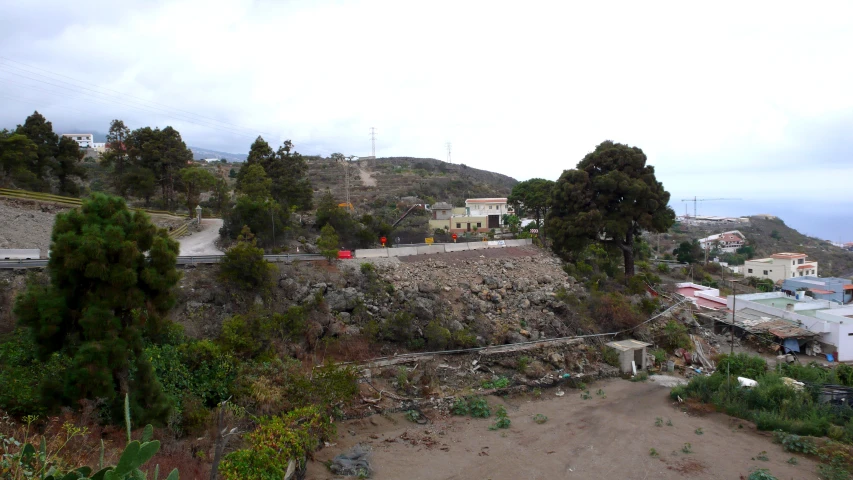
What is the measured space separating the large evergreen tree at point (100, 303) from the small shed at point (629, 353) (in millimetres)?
13196

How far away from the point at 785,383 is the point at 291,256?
15353 mm

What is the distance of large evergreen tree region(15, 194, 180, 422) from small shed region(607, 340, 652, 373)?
43.3ft

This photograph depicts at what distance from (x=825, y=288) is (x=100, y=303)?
38.7 m

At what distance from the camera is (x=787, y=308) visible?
2291cm

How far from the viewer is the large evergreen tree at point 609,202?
22.7 m

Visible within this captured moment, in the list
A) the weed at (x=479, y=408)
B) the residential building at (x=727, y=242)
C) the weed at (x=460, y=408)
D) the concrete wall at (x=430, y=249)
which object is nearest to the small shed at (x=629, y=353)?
the weed at (x=479, y=408)

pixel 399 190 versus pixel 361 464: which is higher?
pixel 399 190

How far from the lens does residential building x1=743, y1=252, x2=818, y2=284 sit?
132ft

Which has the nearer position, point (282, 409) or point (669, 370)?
point (282, 409)

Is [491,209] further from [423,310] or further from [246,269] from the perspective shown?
[246,269]

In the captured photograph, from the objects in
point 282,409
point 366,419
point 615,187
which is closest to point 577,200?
point 615,187

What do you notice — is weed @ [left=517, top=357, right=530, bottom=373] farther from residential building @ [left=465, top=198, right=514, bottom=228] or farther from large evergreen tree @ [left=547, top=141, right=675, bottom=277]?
residential building @ [left=465, top=198, right=514, bottom=228]

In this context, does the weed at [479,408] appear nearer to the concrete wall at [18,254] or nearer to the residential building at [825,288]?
the concrete wall at [18,254]

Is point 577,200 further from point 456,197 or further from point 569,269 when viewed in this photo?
point 456,197
